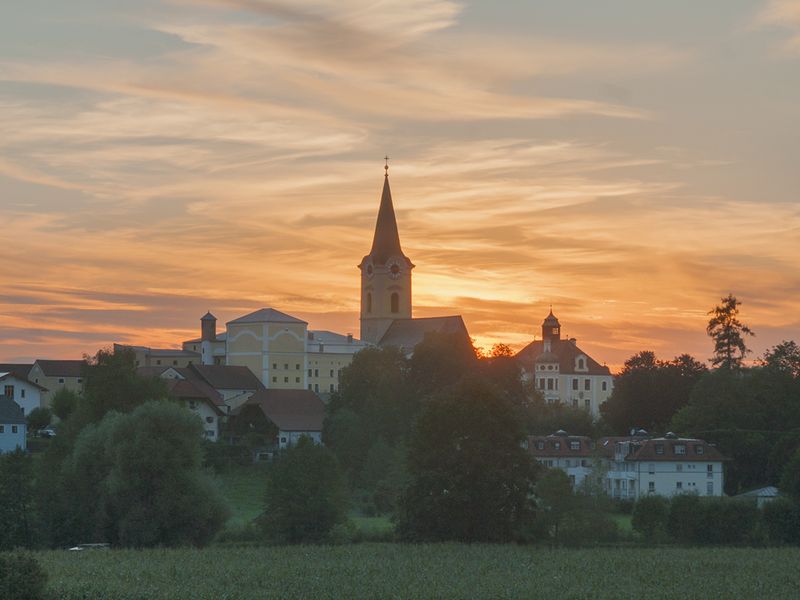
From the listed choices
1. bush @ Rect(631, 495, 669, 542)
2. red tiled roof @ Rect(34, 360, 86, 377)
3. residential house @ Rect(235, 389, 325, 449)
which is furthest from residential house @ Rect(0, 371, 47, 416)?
bush @ Rect(631, 495, 669, 542)

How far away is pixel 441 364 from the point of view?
127 metres

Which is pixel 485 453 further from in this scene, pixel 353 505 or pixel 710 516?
pixel 353 505

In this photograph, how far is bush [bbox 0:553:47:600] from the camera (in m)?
48.4

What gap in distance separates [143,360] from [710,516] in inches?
4254

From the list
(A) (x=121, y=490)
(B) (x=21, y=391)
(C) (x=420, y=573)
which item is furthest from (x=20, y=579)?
(B) (x=21, y=391)

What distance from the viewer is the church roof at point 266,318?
178m

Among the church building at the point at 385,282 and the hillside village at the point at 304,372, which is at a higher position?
the church building at the point at 385,282

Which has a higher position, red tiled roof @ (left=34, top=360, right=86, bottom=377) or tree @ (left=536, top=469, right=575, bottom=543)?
red tiled roof @ (left=34, top=360, right=86, bottom=377)

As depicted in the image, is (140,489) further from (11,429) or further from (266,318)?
(266,318)

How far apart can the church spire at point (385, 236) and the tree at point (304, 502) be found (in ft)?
369

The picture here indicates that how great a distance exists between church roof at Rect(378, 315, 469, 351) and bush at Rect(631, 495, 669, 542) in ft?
311

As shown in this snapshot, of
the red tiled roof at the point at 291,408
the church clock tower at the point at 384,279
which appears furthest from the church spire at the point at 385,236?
the red tiled roof at the point at 291,408

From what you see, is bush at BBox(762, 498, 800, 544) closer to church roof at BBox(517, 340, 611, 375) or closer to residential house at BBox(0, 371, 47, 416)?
residential house at BBox(0, 371, 47, 416)

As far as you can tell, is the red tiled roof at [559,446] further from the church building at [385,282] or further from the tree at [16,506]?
the church building at [385,282]
